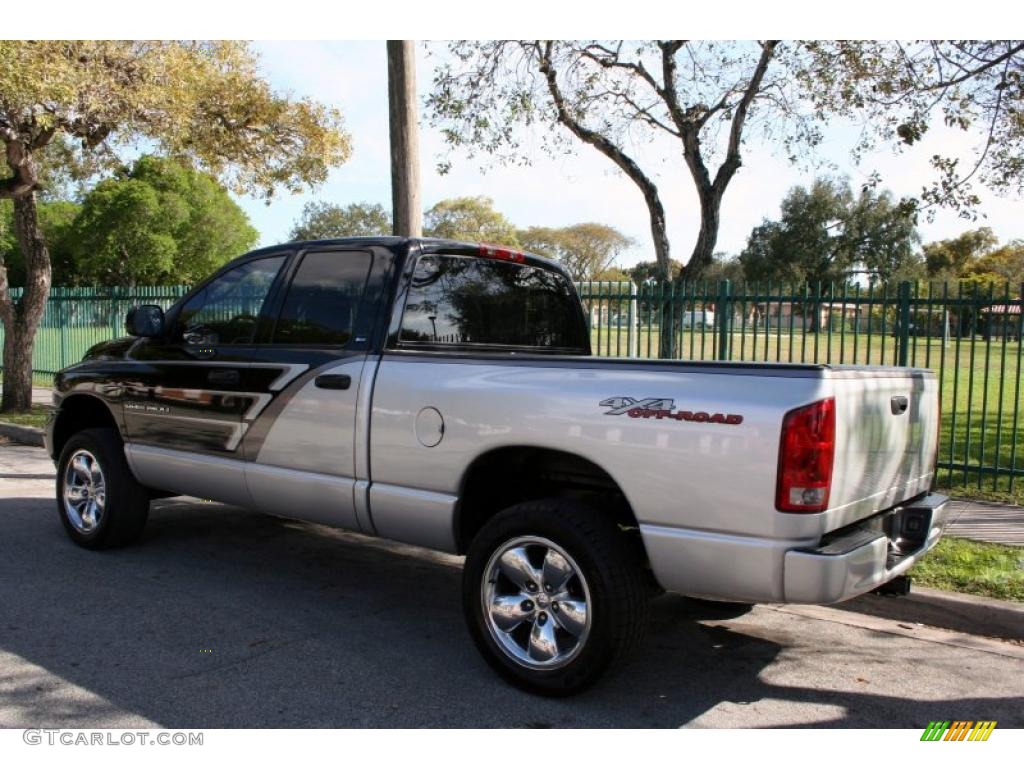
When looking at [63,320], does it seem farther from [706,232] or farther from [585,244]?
[585,244]

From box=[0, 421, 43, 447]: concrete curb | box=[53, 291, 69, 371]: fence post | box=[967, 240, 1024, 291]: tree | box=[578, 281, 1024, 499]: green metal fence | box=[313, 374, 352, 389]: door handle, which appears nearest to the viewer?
box=[313, 374, 352, 389]: door handle

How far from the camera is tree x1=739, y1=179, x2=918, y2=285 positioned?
49156 mm

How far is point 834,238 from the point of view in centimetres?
5019

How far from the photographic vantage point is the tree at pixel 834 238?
1935 inches

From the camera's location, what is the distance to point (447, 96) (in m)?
12.8

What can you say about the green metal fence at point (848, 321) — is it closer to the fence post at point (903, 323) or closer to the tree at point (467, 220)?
the fence post at point (903, 323)

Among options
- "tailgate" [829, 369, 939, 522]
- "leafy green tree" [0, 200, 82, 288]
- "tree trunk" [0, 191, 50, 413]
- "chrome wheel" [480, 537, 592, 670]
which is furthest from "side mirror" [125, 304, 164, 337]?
"leafy green tree" [0, 200, 82, 288]

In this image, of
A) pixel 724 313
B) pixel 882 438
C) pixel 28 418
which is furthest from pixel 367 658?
pixel 28 418

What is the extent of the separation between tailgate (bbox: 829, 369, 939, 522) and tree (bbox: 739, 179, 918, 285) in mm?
46620

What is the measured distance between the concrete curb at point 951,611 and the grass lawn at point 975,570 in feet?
0.53

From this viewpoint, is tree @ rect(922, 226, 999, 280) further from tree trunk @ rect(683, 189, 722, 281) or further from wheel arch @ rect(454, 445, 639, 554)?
wheel arch @ rect(454, 445, 639, 554)
